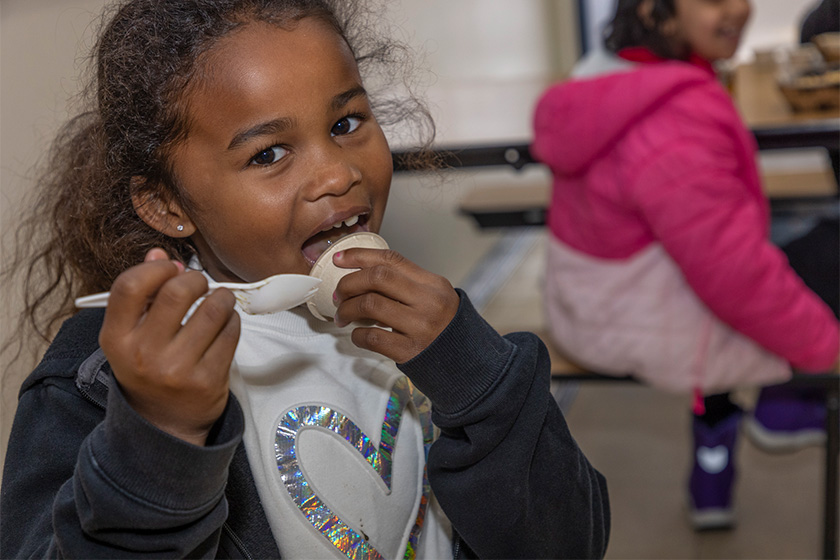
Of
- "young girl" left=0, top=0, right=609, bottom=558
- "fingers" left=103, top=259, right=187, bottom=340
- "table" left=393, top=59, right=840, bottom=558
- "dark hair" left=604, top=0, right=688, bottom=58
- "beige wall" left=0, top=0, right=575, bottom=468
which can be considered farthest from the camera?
"dark hair" left=604, top=0, right=688, bottom=58

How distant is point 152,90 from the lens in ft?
2.27

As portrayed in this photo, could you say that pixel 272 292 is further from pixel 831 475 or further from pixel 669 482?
pixel 669 482

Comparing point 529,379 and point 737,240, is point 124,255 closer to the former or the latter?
point 529,379

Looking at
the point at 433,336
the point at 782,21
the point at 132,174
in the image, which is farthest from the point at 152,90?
the point at 782,21

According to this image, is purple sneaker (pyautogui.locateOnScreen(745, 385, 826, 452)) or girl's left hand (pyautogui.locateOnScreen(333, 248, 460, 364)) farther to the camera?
purple sneaker (pyautogui.locateOnScreen(745, 385, 826, 452))

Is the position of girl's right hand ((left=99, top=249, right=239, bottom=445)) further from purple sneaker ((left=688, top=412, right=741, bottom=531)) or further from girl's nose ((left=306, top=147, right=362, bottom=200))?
purple sneaker ((left=688, top=412, right=741, bottom=531))

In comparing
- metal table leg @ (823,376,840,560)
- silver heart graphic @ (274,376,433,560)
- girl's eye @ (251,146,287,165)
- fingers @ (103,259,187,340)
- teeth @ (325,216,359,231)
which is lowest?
metal table leg @ (823,376,840,560)

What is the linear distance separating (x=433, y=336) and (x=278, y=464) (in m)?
0.17

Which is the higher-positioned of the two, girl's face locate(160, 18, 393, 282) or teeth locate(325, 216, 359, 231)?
girl's face locate(160, 18, 393, 282)

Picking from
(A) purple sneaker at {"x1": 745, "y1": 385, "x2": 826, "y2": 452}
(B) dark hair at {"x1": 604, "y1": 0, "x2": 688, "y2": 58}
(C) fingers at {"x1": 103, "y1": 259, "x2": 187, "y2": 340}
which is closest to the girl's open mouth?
(C) fingers at {"x1": 103, "y1": 259, "x2": 187, "y2": 340}

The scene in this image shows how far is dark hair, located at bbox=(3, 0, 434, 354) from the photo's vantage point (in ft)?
2.24

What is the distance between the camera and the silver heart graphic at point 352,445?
0.71 m

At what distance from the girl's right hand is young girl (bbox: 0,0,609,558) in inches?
1.3

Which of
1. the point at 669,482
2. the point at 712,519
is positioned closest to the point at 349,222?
the point at 712,519
